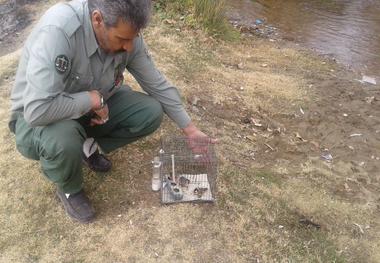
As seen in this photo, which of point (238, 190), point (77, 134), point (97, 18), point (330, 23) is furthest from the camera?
point (330, 23)

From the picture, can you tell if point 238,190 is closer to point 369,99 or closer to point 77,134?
point 77,134

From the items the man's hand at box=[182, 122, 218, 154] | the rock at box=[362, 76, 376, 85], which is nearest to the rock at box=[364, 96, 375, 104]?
the rock at box=[362, 76, 376, 85]

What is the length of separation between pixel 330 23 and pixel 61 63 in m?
6.58

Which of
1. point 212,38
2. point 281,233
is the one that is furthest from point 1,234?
point 212,38

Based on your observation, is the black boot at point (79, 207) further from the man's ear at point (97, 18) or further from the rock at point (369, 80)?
the rock at point (369, 80)

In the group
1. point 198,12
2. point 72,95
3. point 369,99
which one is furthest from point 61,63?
point 198,12

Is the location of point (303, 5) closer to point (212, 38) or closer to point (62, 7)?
point (212, 38)

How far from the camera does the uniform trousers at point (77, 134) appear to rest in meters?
2.67

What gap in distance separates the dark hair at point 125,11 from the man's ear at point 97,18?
0.08 ft

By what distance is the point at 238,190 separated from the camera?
353cm

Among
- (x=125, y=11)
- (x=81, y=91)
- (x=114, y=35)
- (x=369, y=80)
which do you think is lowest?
(x=369, y=80)

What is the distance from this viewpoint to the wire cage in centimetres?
331

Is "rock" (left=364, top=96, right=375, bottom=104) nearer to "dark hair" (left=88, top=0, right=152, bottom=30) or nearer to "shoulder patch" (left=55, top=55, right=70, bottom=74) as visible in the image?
"dark hair" (left=88, top=0, right=152, bottom=30)

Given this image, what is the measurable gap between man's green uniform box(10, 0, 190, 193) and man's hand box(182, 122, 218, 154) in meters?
0.05
